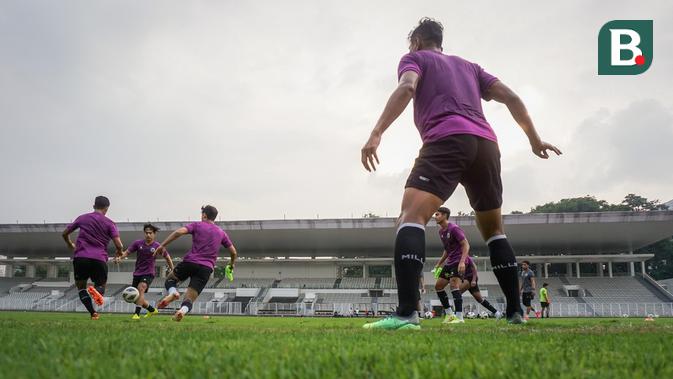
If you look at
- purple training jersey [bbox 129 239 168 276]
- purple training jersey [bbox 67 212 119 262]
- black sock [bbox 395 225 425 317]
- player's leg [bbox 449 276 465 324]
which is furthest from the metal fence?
black sock [bbox 395 225 425 317]

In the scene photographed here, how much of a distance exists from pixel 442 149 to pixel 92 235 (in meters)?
6.46

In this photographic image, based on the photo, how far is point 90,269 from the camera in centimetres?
818

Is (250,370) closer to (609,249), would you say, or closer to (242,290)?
(242,290)

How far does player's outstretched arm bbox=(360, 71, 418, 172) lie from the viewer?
3.80 metres

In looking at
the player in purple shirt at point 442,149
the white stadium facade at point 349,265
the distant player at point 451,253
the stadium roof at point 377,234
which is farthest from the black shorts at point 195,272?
the stadium roof at point 377,234

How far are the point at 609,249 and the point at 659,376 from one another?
1981 inches

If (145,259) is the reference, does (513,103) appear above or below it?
above

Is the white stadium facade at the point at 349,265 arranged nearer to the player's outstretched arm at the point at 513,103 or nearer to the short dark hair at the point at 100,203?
the short dark hair at the point at 100,203

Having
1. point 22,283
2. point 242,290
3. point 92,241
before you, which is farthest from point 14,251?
point 92,241

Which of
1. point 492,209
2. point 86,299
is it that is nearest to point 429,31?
point 492,209

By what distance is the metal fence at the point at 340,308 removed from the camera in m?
31.2

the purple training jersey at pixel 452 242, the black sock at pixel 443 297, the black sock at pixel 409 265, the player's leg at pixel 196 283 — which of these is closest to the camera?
the black sock at pixel 409 265

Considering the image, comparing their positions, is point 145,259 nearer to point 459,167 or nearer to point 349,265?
point 459,167

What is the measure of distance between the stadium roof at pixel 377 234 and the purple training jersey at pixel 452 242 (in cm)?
2900
